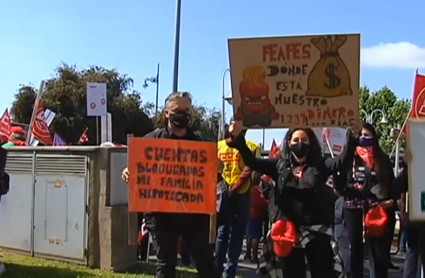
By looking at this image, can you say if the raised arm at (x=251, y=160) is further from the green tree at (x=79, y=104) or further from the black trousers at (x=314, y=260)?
the green tree at (x=79, y=104)

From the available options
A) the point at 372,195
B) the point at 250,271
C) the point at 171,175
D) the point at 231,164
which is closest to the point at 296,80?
the point at 171,175

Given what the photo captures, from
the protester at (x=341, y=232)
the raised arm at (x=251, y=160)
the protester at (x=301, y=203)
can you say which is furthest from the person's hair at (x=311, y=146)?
the protester at (x=341, y=232)

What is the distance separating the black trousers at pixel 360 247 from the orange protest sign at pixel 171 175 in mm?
1986

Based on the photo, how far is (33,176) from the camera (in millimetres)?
9000

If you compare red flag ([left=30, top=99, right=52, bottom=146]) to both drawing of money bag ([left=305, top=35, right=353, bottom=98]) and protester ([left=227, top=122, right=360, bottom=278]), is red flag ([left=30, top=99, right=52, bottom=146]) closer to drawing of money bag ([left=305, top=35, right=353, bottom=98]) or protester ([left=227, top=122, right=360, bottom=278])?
protester ([left=227, top=122, right=360, bottom=278])

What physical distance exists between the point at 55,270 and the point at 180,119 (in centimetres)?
345

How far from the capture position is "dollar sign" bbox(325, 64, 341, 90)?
547 centimetres

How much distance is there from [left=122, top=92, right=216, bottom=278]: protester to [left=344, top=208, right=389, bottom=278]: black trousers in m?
2.00

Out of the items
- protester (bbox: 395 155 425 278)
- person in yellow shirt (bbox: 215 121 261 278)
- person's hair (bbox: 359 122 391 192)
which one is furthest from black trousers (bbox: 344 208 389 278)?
person in yellow shirt (bbox: 215 121 261 278)

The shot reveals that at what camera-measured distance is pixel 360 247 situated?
6941 millimetres

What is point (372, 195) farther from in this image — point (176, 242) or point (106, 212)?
point (106, 212)

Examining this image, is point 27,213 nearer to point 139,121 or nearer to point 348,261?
point 348,261

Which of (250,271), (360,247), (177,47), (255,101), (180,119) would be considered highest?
(177,47)

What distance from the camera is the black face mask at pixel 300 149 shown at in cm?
538
